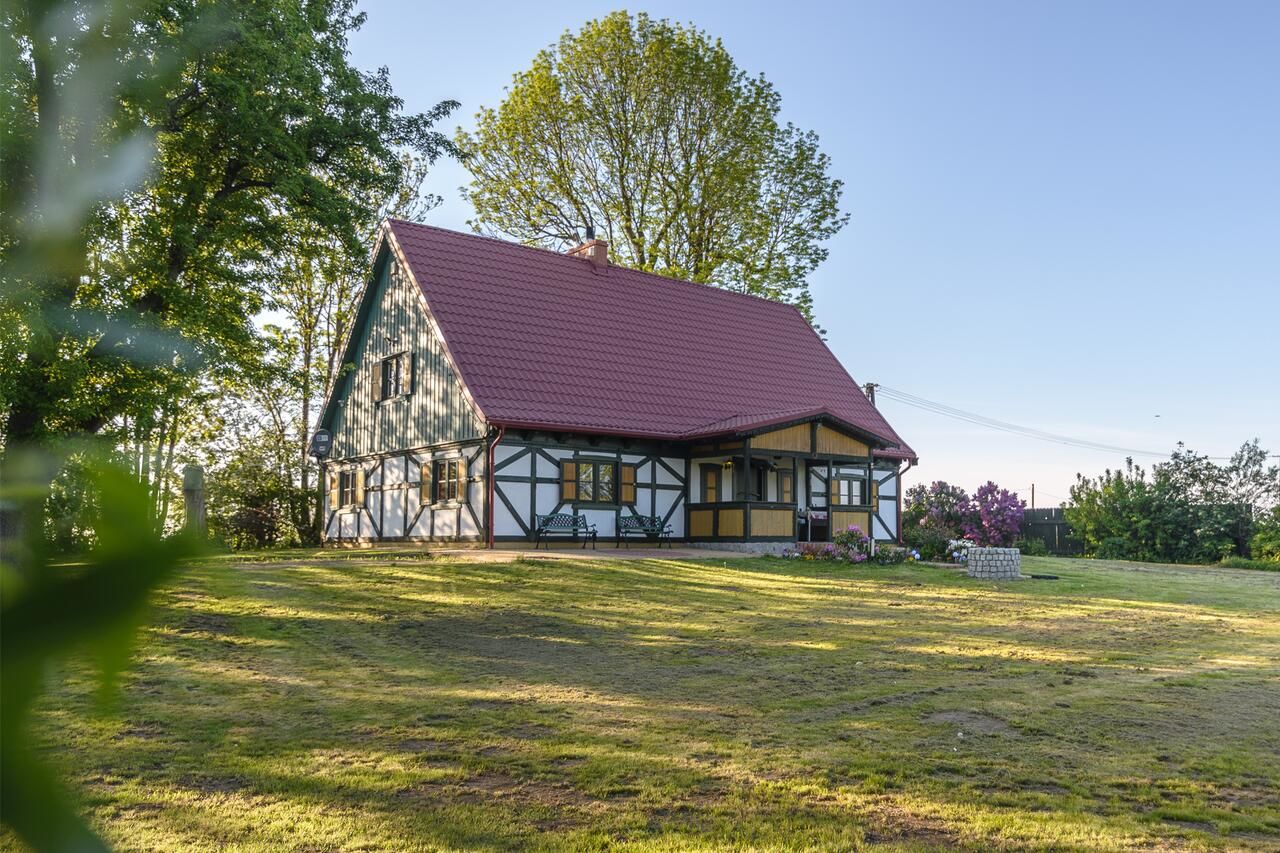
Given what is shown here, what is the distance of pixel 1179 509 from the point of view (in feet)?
93.1

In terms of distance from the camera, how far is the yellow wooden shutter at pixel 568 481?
69.2ft

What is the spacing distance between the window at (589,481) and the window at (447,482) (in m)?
2.09

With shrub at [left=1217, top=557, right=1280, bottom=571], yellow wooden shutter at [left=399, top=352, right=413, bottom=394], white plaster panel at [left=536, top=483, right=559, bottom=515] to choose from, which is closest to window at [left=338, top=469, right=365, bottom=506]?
yellow wooden shutter at [left=399, top=352, right=413, bottom=394]

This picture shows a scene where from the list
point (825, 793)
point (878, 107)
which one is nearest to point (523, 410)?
point (878, 107)

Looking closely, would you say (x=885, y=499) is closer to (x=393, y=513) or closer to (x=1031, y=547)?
(x=1031, y=547)

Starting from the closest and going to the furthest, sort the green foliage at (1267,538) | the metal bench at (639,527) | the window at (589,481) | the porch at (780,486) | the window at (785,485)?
the window at (589,481), the porch at (780,486), the metal bench at (639,527), the window at (785,485), the green foliage at (1267,538)

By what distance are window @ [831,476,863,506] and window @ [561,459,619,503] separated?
6010 mm

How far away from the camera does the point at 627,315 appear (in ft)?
84.5

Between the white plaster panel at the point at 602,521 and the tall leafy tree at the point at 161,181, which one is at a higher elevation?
the tall leafy tree at the point at 161,181

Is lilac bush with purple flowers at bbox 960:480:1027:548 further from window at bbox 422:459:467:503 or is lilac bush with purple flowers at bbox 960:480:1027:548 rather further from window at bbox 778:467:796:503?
window at bbox 422:459:467:503

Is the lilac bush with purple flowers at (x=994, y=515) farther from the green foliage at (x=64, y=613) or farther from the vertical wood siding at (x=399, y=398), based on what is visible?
the green foliage at (x=64, y=613)

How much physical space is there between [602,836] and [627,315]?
867 inches

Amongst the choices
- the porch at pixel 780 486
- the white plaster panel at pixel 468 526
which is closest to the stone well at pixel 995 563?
the porch at pixel 780 486

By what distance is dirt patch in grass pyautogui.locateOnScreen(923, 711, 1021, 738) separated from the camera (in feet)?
19.9
